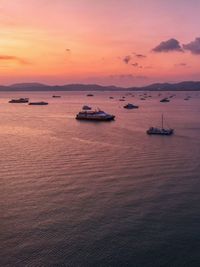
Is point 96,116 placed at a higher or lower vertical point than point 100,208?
higher

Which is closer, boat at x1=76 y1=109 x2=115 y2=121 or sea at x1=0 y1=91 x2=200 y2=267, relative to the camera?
sea at x1=0 y1=91 x2=200 y2=267

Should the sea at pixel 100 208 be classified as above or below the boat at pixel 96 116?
below

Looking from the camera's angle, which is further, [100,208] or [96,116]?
[96,116]

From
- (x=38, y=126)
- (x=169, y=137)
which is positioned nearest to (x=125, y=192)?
(x=169, y=137)

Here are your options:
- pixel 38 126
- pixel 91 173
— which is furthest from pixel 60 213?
pixel 38 126

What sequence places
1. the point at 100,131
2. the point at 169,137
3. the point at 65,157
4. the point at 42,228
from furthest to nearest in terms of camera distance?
the point at 100,131 < the point at 169,137 < the point at 65,157 < the point at 42,228

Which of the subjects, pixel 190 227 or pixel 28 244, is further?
pixel 190 227

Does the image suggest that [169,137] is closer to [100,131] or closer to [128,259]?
[100,131]

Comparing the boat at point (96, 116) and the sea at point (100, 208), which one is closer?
the sea at point (100, 208)

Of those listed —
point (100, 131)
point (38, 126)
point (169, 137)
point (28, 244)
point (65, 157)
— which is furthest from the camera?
point (38, 126)

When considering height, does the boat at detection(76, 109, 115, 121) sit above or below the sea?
above
